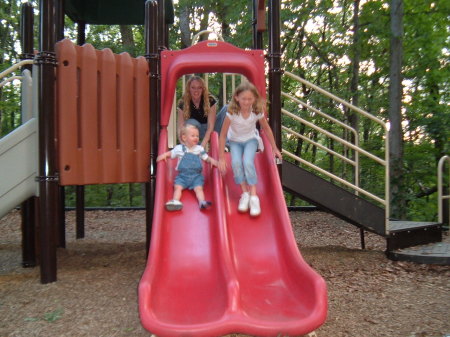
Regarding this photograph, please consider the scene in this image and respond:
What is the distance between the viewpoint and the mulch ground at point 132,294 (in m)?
3.07

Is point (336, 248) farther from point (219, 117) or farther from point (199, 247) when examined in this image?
point (199, 247)

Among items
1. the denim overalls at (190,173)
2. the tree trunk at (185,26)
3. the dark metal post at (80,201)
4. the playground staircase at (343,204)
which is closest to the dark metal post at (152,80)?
the denim overalls at (190,173)

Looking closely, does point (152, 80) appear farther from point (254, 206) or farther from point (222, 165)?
point (254, 206)

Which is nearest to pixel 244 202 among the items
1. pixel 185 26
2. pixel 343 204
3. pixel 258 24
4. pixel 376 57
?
pixel 343 204

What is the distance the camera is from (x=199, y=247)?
134 inches

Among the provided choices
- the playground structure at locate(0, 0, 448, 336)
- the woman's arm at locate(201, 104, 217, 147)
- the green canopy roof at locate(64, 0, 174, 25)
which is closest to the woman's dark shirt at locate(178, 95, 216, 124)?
the woman's arm at locate(201, 104, 217, 147)

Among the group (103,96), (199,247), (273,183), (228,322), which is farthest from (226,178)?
(228,322)

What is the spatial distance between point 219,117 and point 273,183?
5.16 ft

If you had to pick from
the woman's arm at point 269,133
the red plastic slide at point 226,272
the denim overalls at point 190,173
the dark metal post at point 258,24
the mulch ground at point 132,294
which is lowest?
the mulch ground at point 132,294

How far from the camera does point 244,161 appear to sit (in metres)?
4.08

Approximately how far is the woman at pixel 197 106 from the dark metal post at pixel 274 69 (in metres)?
0.80

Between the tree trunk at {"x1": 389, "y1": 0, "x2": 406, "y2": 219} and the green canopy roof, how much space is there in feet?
13.5

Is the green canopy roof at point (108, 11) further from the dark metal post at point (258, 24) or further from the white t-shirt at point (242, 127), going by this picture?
the white t-shirt at point (242, 127)

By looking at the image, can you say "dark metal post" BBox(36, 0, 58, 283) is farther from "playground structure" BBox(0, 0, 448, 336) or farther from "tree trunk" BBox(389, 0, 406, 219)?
"tree trunk" BBox(389, 0, 406, 219)
